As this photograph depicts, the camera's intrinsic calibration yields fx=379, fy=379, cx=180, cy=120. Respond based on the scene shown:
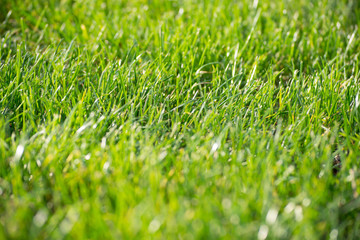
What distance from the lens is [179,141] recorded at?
5.21ft

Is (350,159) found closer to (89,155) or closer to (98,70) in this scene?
(89,155)

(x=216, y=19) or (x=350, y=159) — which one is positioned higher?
(x=216, y=19)

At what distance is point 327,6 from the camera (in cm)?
299

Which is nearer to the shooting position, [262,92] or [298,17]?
[262,92]

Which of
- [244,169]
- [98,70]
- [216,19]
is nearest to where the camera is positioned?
[244,169]

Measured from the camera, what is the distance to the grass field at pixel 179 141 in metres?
1.16

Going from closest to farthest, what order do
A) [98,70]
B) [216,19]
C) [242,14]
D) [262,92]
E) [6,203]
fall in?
[6,203]
[262,92]
[98,70]
[216,19]
[242,14]

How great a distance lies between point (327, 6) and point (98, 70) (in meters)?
1.92

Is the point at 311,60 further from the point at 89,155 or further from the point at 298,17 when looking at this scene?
the point at 89,155

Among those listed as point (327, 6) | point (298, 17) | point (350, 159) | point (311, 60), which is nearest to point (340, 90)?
point (311, 60)

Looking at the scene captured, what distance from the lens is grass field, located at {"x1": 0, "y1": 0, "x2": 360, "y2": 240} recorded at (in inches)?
45.5

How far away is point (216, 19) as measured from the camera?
8.94 ft

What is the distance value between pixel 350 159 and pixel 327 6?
195cm

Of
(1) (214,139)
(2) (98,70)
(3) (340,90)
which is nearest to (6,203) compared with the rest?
(1) (214,139)
